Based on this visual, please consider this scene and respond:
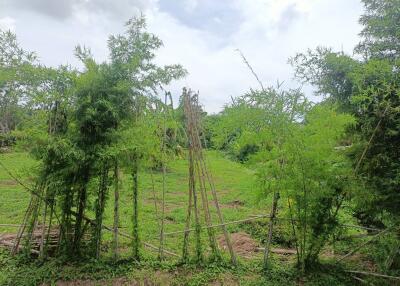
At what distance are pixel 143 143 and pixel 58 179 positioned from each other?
1.19 metres

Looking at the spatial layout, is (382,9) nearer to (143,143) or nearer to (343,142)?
(343,142)

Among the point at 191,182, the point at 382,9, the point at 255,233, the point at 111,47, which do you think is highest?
the point at 382,9

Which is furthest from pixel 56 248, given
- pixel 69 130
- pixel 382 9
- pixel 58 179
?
pixel 382 9

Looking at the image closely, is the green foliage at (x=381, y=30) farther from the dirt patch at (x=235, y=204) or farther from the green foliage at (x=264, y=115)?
the dirt patch at (x=235, y=204)

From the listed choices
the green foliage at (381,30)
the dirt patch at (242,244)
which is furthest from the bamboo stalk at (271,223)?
the green foliage at (381,30)

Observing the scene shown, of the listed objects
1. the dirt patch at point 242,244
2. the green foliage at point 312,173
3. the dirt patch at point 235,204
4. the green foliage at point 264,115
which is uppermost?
the green foliage at point 264,115

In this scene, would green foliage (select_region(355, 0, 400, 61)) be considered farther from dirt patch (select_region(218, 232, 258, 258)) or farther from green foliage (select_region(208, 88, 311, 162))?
dirt patch (select_region(218, 232, 258, 258))

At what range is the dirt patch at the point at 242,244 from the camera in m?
6.22

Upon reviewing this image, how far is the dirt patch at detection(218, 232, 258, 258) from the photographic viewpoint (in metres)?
6.22

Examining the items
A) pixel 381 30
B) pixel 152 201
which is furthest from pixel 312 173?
pixel 152 201

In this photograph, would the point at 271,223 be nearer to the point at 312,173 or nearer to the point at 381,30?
the point at 312,173

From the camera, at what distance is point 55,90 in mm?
4969

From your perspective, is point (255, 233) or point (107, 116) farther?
point (255, 233)

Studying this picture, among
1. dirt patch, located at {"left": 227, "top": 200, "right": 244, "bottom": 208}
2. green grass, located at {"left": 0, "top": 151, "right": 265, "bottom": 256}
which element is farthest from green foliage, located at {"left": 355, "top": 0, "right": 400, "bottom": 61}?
dirt patch, located at {"left": 227, "top": 200, "right": 244, "bottom": 208}
